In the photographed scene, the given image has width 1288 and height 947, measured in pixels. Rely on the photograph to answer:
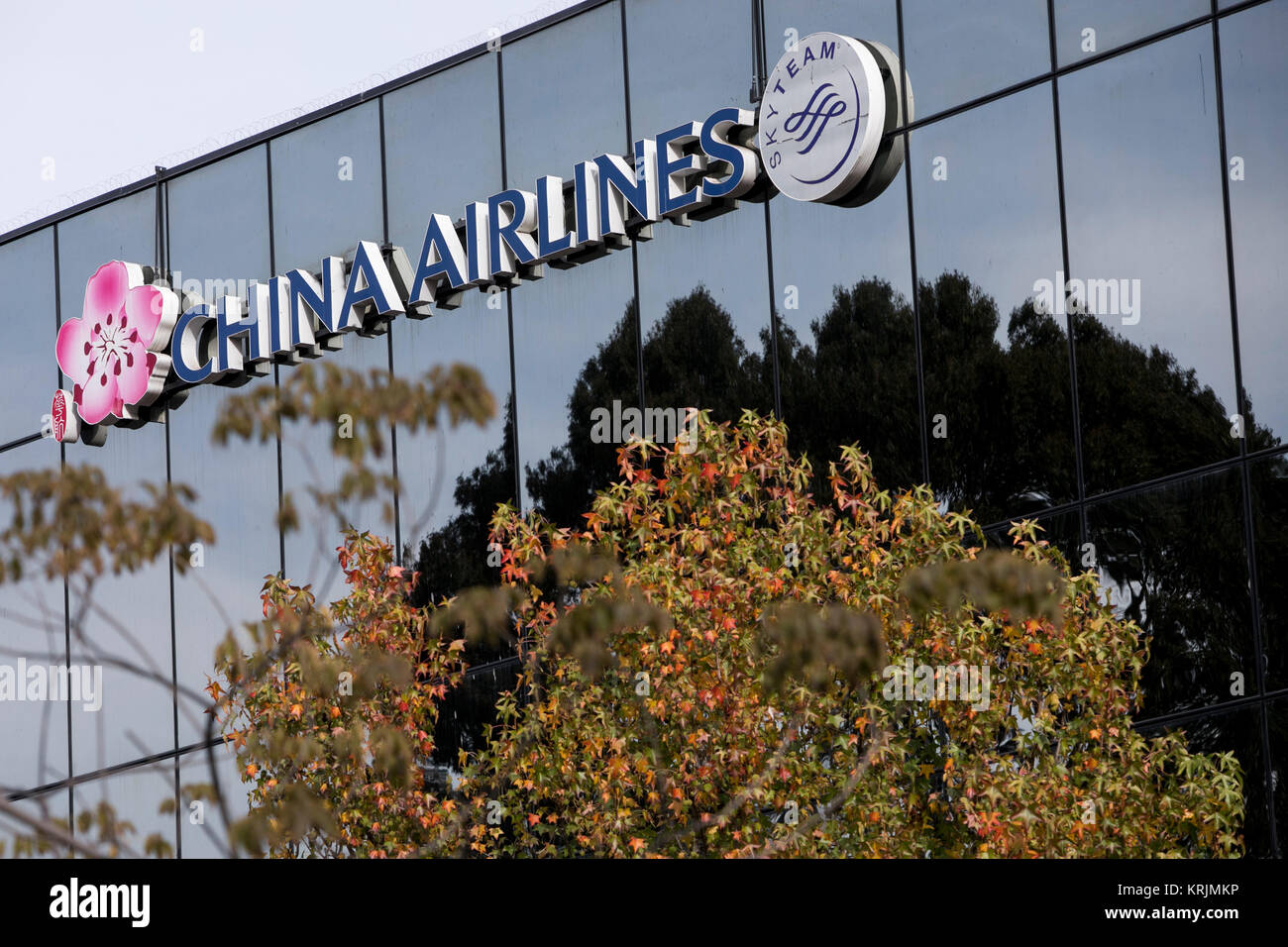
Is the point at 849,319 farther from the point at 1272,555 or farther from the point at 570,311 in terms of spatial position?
the point at 1272,555

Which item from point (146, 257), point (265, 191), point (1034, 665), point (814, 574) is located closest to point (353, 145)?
point (265, 191)

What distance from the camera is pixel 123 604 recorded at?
23.8 m

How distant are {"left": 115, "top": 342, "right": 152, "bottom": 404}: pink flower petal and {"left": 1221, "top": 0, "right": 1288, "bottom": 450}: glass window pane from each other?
529 inches

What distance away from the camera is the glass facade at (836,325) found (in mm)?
16031

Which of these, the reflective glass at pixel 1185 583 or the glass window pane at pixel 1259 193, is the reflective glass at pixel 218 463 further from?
the glass window pane at pixel 1259 193

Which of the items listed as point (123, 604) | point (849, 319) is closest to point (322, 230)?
point (123, 604)

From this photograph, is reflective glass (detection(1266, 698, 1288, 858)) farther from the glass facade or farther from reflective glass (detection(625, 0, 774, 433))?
reflective glass (detection(625, 0, 774, 433))

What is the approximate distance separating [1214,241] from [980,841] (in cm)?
562

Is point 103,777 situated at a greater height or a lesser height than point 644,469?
lesser

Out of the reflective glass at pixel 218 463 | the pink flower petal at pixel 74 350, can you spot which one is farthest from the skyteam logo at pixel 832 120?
the pink flower petal at pixel 74 350

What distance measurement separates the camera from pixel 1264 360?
52.0 ft

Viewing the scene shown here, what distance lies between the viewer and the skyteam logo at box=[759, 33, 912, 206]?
1834 cm

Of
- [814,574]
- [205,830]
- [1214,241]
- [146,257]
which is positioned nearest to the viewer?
[814,574]
